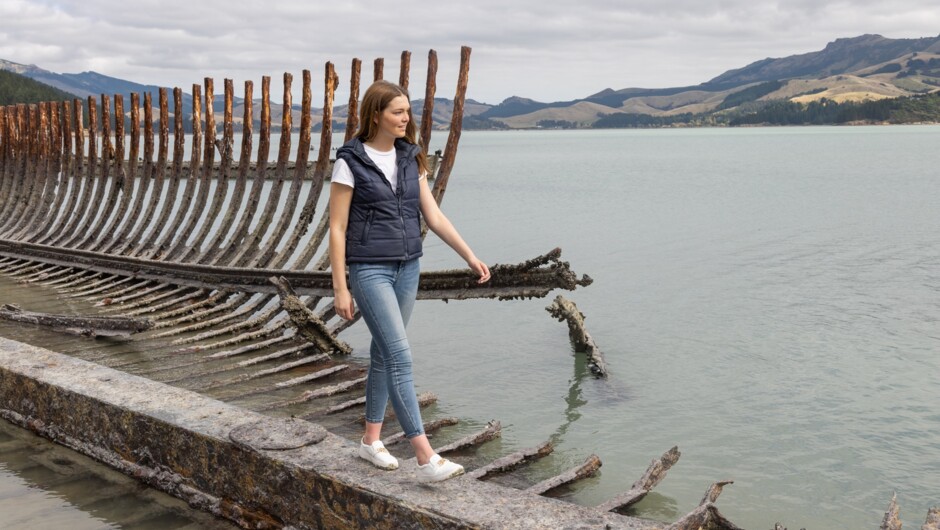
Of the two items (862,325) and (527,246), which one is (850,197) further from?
(862,325)

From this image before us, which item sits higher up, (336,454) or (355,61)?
(355,61)

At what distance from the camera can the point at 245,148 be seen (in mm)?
10547

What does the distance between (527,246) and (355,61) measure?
16.7 meters

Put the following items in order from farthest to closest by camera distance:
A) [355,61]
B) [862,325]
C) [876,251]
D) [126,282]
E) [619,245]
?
[619,245], [876,251], [862,325], [126,282], [355,61]

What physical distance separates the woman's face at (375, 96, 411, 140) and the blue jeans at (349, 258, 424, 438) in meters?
0.56

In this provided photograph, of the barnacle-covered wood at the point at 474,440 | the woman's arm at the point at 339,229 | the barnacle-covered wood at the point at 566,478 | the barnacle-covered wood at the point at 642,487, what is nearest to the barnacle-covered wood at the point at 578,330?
the barnacle-covered wood at the point at 474,440

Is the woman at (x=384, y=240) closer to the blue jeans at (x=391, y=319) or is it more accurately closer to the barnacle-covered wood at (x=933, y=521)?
the blue jeans at (x=391, y=319)

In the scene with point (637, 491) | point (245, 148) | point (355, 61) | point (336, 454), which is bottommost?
point (637, 491)

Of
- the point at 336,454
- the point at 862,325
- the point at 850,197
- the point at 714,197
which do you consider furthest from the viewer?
the point at 714,197

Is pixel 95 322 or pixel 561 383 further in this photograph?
pixel 561 383

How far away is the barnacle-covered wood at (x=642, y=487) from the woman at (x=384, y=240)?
98cm

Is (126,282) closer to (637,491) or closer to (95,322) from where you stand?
(95,322)

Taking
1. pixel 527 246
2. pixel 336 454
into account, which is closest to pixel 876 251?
pixel 527 246

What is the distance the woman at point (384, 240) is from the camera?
378 cm
